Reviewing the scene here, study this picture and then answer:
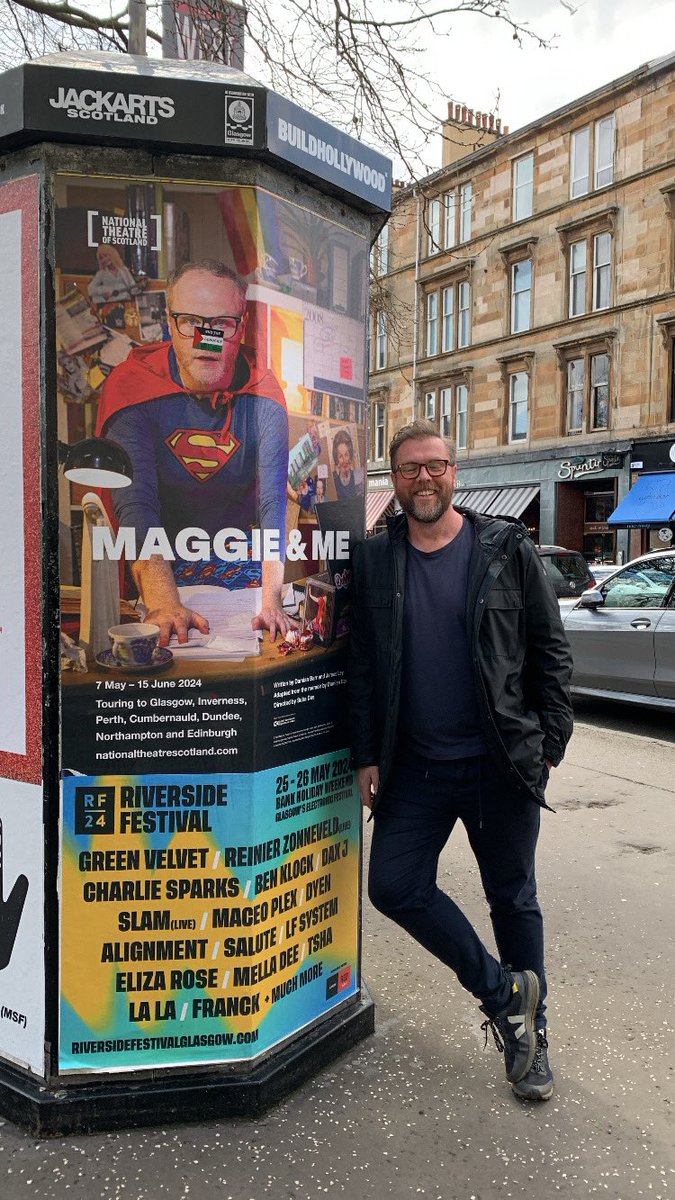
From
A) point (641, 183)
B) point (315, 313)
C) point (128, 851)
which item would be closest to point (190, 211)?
point (315, 313)

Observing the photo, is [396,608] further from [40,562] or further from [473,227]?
[473,227]

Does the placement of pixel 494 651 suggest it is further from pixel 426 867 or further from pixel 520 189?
pixel 520 189

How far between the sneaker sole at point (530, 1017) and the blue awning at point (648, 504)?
20.8 m

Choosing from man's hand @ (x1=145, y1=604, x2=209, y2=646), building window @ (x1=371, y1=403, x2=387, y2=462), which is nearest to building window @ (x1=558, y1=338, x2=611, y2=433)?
building window @ (x1=371, y1=403, x2=387, y2=462)

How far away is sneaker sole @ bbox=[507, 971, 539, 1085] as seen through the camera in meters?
2.81

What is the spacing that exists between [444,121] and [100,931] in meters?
6.85

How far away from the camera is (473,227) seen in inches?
1144

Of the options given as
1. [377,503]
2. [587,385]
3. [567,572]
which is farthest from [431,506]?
[377,503]

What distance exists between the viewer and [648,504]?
76.5 feet

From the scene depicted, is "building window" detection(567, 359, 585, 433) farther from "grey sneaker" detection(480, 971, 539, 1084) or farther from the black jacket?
"grey sneaker" detection(480, 971, 539, 1084)

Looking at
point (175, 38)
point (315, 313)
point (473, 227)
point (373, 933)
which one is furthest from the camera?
point (473, 227)

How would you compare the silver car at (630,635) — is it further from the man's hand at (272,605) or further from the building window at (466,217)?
the building window at (466,217)

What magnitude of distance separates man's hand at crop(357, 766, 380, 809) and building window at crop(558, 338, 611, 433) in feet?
78.6

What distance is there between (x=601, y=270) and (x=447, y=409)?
7022 millimetres
